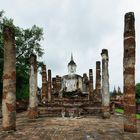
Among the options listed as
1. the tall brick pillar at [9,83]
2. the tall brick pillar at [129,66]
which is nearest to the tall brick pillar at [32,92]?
the tall brick pillar at [9,83]

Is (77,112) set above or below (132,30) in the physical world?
below

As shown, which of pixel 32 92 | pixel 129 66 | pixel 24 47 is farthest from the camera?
pixel 24 47

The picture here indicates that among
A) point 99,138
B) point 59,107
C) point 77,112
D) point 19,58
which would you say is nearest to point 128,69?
point 99,138

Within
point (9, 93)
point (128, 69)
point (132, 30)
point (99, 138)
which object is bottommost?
point (99, 138)

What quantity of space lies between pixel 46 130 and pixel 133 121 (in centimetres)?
306

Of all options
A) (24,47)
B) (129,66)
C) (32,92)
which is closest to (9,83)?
(129,66)

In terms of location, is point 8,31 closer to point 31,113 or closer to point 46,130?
point 46,130

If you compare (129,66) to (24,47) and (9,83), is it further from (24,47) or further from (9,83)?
(24,47)

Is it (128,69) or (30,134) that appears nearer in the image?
(30,134)

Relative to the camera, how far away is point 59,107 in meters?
18.7

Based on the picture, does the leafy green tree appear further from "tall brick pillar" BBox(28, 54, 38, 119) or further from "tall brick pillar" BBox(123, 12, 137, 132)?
"tall brick pillar" BBox(123, 12, 137, 132)

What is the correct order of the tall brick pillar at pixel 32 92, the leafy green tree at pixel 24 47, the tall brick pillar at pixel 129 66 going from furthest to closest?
Answer: 1. the leafy green tree at pixel 24 47
2. the tall brick pillar at pixel 32 92
3. the tall brick pillar at pixel 129 66

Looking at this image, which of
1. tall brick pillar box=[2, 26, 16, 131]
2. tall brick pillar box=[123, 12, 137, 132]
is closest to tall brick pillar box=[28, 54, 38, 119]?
tall brick pillar box=[2, 26, 16, 131]

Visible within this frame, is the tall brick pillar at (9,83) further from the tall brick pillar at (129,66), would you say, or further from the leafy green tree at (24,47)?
the leafy green tree at (24,47)
